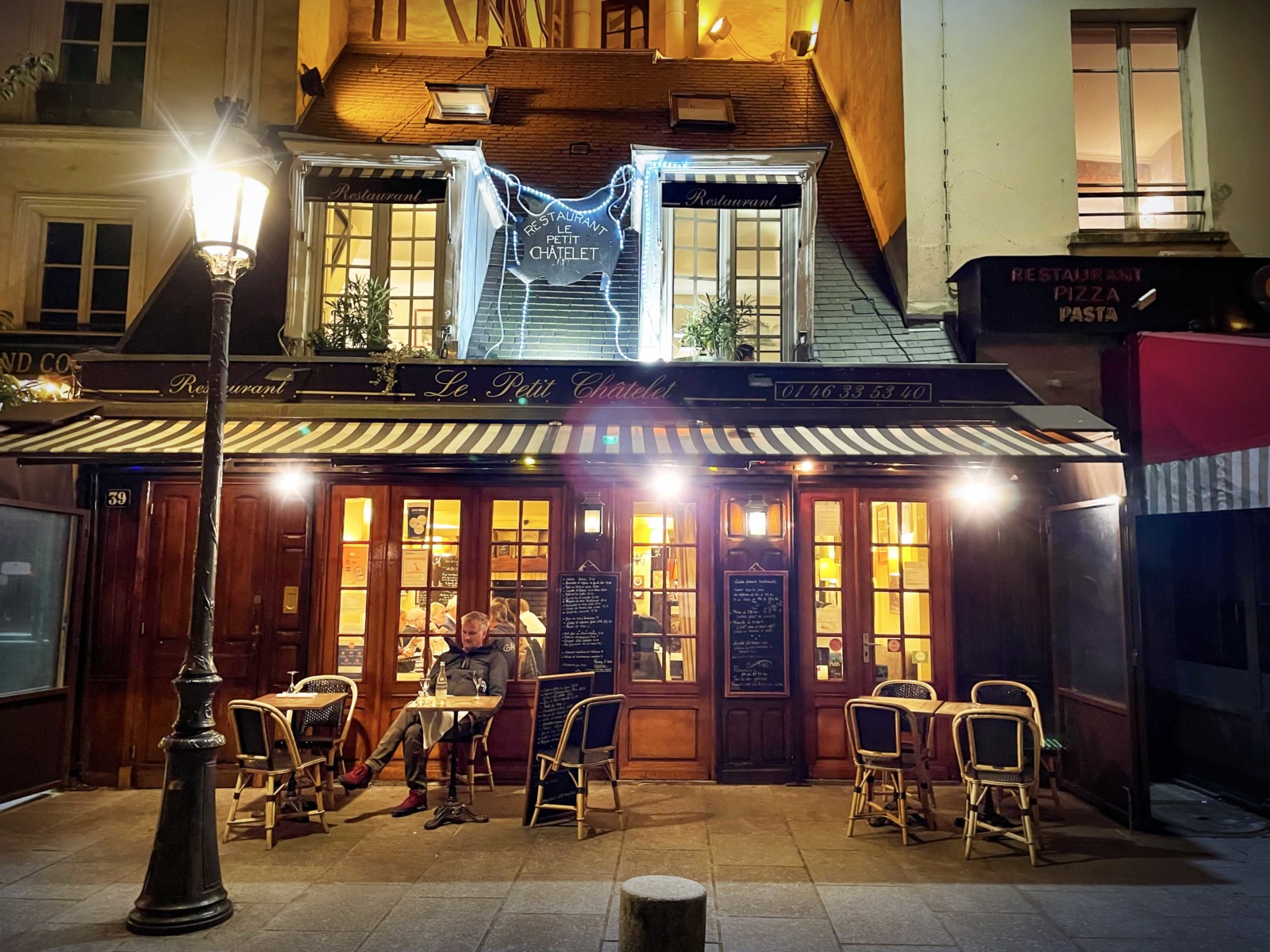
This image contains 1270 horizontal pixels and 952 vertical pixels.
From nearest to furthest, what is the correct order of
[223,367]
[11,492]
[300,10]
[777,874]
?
[223,367], [777,874], [11,492], [300,10]

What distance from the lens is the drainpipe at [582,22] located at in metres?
19.5

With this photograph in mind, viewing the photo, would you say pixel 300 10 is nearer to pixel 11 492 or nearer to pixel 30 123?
pixel 30 123

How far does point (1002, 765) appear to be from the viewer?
633 cm

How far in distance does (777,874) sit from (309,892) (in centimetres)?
305

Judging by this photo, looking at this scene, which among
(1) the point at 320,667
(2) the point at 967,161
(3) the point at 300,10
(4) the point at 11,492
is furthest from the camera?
(3) the point at 300,10

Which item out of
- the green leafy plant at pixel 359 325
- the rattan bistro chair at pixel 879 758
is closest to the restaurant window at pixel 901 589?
the rattan bistro chair at pixel 879 758

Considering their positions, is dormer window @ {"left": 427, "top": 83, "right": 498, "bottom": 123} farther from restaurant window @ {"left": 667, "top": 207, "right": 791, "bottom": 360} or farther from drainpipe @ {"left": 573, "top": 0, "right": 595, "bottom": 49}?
drainpipe @ {"left": 573, "top": 0, "right": 595, "bottom": 49}

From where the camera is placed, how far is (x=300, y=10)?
1022 cm

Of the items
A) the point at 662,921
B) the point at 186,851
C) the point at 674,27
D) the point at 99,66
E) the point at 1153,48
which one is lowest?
the point at 186,851

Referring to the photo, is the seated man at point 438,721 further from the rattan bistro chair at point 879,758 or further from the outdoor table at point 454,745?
the rattan bistro chair at point 879,758

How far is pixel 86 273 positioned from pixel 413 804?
698cm

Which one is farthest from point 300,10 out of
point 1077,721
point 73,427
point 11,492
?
point 1077,721

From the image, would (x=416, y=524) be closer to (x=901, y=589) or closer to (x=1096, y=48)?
(x=901, y=589)

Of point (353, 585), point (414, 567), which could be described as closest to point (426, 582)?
point (414, 567)
